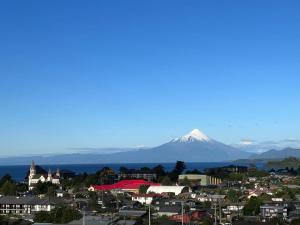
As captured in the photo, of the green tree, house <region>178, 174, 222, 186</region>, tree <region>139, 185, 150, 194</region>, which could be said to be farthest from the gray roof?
house <region>178, 174, 222, 186</region>

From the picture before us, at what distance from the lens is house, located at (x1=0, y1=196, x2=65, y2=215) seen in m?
23.7

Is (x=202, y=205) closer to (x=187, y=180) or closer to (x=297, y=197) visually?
(x=297, y=197)

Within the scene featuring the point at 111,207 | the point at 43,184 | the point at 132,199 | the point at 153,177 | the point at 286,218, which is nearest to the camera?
the point at 286,218

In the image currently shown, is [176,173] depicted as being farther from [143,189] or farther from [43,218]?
[43,218]

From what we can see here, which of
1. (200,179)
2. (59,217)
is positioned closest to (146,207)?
(59,217)

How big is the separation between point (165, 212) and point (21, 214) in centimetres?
682

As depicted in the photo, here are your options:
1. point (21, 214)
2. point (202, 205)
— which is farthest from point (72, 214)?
point (202, 205)

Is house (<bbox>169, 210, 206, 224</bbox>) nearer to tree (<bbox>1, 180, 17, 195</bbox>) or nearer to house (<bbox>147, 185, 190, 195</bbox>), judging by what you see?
house (<bbox>147, 185, 190, 195</bbox>)

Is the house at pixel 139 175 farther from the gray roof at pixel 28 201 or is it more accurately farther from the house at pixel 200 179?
the gray roof at pixel 28 201

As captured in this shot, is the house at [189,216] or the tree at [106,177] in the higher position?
the tree at [106,177]

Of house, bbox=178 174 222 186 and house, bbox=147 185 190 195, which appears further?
house, bbox=178 174 222 186

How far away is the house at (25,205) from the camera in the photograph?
2366 centimetres

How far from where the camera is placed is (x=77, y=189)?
34.7 metres

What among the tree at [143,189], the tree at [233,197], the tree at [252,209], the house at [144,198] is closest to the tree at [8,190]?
the house at [144,198]
